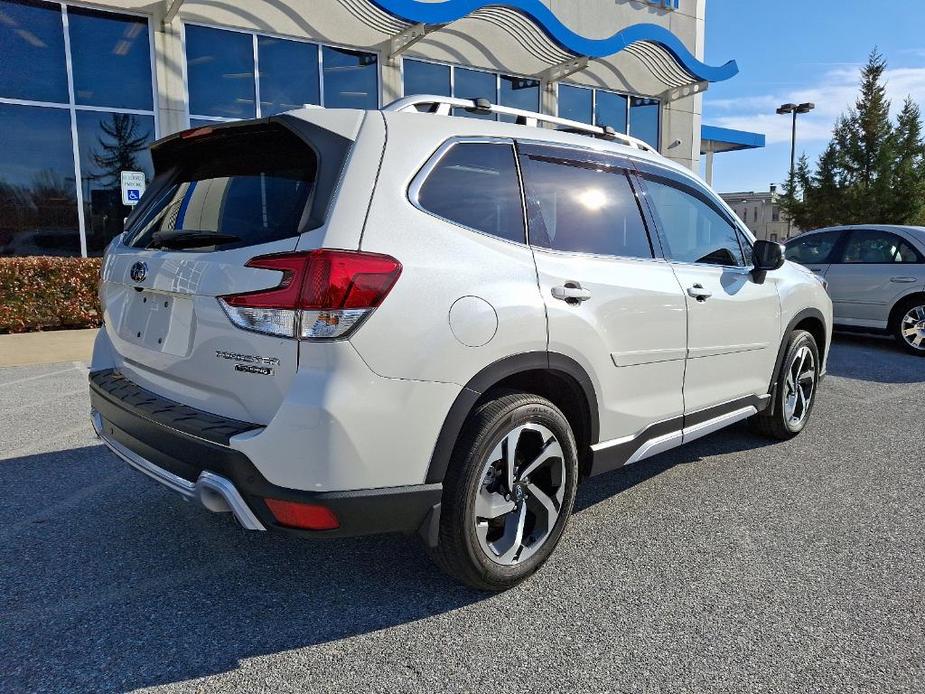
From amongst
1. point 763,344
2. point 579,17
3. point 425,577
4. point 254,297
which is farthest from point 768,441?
point 579,17

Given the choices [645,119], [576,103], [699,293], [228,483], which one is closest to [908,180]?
[645,119]

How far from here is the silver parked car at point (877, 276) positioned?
8.56 m

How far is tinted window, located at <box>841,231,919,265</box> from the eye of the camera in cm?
871

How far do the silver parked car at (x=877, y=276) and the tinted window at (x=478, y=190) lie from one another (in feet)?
25.7

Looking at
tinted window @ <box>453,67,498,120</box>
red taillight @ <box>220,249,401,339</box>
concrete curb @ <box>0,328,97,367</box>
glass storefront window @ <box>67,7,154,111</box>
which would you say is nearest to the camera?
red taillight @ <box>220,249,401,339</box>

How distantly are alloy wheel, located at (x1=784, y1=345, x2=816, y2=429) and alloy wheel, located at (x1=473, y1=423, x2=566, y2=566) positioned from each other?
8.38 feet

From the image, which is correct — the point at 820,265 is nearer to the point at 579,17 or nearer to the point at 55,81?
the point at 579,17

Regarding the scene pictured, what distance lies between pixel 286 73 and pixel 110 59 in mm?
2898

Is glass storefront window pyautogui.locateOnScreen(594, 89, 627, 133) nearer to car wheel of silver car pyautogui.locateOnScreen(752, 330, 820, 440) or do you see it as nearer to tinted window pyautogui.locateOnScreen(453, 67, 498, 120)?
tinted window pyautogui.locateOnScreen(453, 67, 498, 120)

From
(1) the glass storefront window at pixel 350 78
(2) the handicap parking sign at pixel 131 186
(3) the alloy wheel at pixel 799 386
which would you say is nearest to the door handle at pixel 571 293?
(3) the alloy wheel at pixel 799 386

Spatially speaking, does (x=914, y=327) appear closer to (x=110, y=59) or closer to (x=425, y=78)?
(x=425, y=78)

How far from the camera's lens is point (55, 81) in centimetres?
1109

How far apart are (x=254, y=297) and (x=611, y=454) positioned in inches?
68.8

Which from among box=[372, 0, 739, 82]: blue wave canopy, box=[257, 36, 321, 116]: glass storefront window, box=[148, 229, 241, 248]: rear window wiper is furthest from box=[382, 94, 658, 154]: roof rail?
box=[257, 36, 321, 116]: glass storefront window
